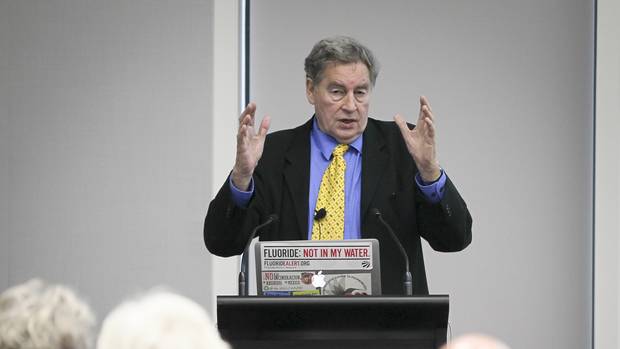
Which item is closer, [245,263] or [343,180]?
[245,263]

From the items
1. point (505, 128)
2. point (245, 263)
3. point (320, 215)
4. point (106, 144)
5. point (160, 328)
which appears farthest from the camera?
point (505, 128)

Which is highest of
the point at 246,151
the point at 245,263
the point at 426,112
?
the point at 426,112

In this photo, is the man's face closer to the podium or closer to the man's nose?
the man's nose

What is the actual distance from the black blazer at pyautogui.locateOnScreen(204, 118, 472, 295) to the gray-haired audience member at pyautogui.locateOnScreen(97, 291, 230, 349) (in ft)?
6.61

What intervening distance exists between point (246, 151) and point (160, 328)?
6.74ft

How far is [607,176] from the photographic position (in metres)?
5.75

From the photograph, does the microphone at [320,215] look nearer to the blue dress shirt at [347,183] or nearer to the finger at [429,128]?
the blue dress shirt at [347,183]

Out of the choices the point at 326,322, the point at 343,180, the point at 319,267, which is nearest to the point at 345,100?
the point at 343,180

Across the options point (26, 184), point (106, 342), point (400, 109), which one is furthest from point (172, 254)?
point (106, 342)

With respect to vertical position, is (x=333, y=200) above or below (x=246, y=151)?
below

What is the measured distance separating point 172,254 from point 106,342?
4.37 metres

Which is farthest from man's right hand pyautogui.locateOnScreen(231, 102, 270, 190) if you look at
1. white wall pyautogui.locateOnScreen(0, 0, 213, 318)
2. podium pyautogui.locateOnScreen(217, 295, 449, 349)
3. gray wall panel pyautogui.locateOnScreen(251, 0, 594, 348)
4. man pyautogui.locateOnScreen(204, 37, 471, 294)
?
gray wall panel pyautogui.locateOnScreen(251, 0, 594, 348)

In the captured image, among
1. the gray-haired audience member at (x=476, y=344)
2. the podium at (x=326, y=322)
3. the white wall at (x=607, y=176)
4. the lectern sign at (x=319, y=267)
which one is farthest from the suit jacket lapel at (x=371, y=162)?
the white wall at (x=607, y=176)

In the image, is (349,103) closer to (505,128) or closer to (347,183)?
(347,183)
